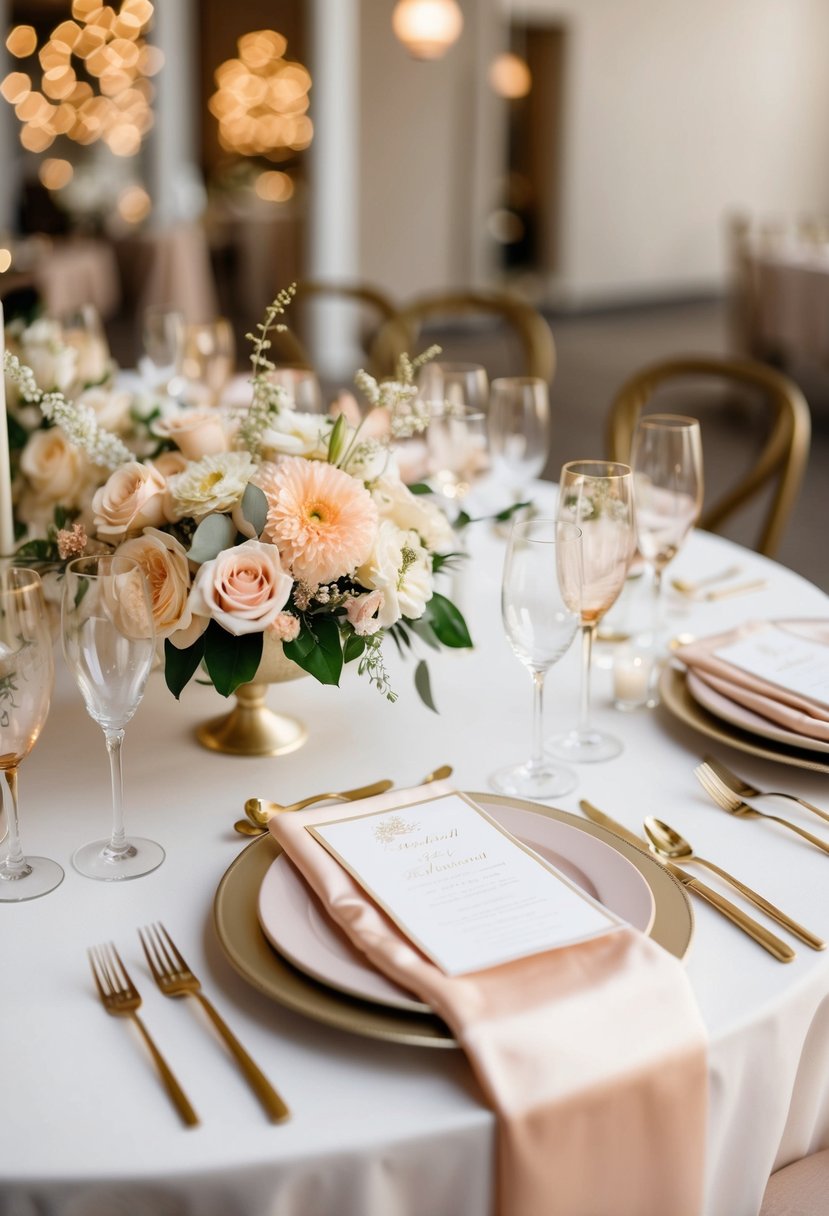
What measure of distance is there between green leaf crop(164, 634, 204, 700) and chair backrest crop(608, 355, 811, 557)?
4.43ft

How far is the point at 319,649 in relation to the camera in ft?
3.72

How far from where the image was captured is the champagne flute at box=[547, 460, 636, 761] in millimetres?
1204

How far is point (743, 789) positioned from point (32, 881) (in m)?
0.67

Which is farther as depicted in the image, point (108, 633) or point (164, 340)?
point (164, 340)

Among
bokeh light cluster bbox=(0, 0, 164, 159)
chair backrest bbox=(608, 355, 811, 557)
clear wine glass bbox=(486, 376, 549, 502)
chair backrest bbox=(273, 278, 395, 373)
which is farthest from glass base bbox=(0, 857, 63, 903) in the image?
bokeh light cluster bbox=(0, 0, 164, 159)

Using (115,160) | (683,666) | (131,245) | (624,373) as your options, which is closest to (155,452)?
(683,666)

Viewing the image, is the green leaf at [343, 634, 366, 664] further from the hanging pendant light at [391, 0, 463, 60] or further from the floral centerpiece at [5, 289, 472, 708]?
the hanging pendant light at [391, 0, 463, 60]

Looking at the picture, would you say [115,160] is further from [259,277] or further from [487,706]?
[487,706]

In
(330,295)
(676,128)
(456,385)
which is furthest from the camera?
(676,128)

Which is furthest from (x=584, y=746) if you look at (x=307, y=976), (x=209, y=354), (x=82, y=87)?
(x=82, y=87)

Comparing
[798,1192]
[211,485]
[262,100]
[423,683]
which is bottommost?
[798,1192]

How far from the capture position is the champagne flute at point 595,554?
A: 3.95ft

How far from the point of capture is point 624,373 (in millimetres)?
8523

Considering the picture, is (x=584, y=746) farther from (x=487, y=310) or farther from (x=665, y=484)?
(x=487, y=310)
